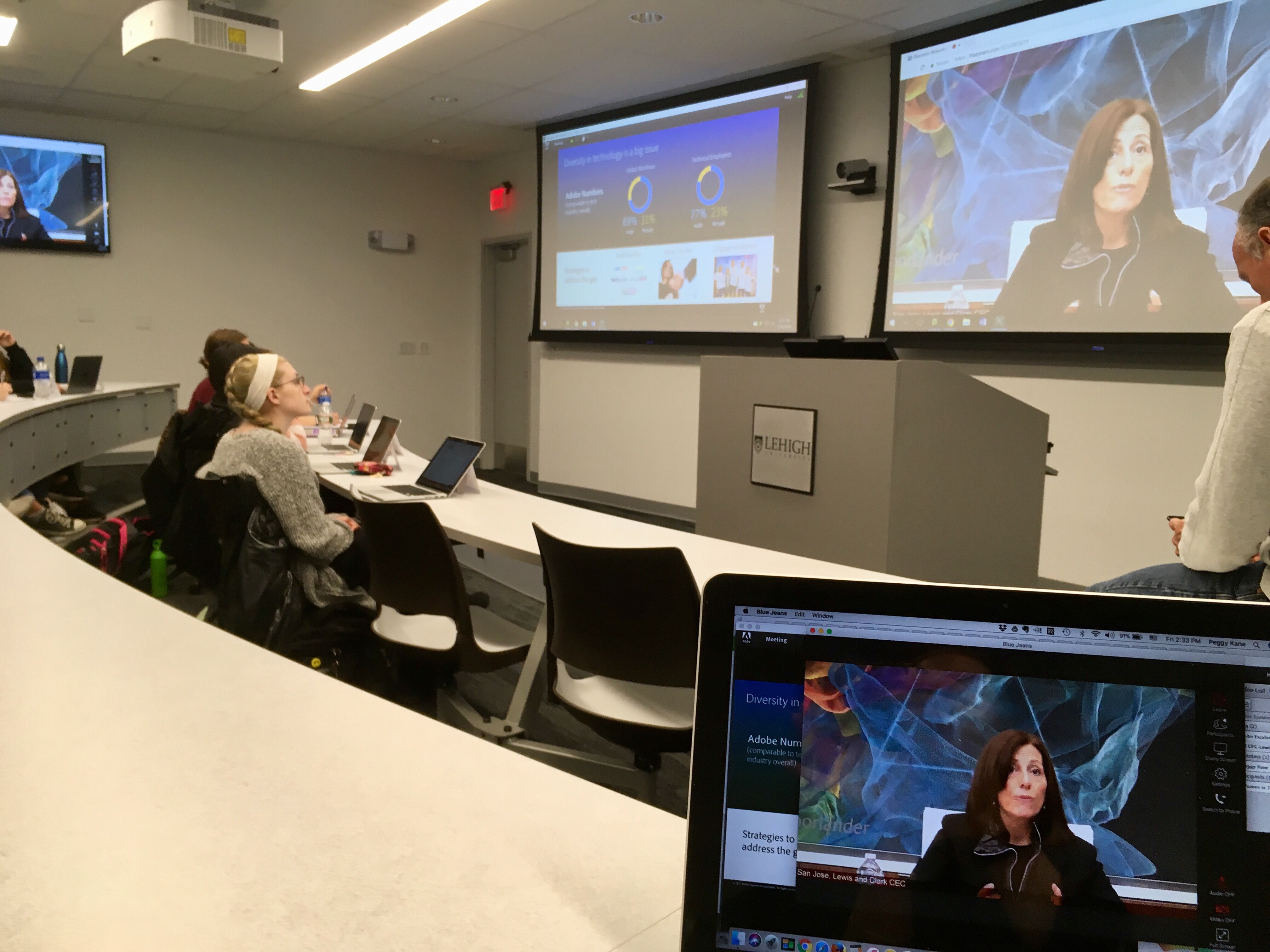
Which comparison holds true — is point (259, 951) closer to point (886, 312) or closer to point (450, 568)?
point (450, 568)

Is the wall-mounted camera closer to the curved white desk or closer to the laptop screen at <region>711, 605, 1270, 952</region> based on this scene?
Answer: the curved white desk

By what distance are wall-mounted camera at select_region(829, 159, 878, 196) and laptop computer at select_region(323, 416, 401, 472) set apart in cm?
295

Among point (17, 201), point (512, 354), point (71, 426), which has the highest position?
point (17, 201)

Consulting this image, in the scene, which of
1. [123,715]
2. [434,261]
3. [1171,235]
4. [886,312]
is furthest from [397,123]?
[123,715]

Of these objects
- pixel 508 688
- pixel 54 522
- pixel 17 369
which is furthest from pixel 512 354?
pixel 508 688

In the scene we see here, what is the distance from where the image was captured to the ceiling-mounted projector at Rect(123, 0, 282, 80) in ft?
13.3

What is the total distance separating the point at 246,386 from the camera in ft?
9.90

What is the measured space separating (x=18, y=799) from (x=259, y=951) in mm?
308

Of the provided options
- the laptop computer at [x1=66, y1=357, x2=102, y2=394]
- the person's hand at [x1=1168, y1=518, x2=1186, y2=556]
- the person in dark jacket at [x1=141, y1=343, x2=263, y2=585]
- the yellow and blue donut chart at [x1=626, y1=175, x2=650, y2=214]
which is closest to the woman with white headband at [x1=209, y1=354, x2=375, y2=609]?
the person in dark jacket at [x1=141, y1=343, x2=263, y2=585]

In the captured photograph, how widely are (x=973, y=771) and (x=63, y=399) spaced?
5.09 meters

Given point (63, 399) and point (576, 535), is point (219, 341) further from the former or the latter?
point (576, 535)

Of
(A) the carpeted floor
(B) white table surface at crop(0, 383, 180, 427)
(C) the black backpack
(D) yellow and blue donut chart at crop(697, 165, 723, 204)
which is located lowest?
(A) the carpeted floor

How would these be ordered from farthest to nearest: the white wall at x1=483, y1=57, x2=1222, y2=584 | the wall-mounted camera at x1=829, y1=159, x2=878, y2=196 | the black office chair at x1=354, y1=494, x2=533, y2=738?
the wall-mounted camera at x1=829, y1=159, x2=878, y2=196
the white wall at x1=483, y1=57, x2=1222, y2=584
the black office chair at x1=354, y1=494, x2=533, y2=738

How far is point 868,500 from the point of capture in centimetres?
265
